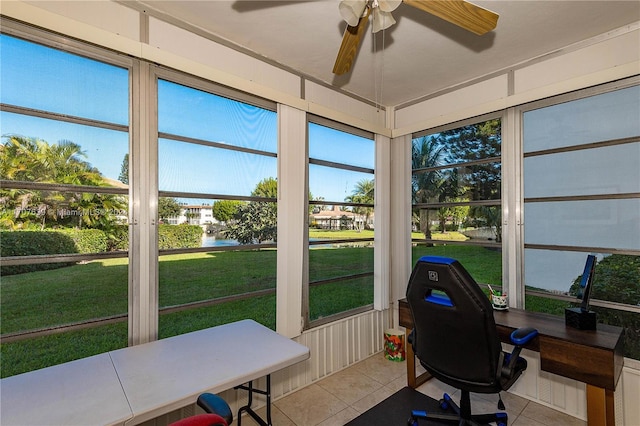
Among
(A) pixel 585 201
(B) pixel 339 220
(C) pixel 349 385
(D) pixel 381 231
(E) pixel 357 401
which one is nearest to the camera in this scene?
(A) pixel 585 201

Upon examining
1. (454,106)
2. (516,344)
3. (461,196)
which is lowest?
(516,344)

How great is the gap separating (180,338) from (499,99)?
322cm

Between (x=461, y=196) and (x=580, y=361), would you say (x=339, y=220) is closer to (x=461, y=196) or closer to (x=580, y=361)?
(x=461, y=196)

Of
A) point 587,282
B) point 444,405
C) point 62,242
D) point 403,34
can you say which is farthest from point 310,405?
point 403,34

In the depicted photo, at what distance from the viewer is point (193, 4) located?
1.97 meters

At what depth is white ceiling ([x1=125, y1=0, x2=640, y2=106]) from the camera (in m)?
1.99

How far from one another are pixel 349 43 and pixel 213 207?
1.50m

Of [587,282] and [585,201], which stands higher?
[585,201]

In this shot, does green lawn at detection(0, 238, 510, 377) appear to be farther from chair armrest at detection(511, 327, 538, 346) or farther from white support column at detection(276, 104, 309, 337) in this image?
chair armrest at detection(511, 327, 538, 346)

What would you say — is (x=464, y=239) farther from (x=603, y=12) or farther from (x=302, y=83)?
(x=302, y=83)

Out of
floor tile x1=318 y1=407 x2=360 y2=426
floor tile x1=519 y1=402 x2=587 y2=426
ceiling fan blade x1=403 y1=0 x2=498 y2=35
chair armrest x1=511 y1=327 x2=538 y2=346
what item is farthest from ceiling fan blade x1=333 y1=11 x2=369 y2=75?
floor tile x1=519 y1=402 x2=587 y2=426

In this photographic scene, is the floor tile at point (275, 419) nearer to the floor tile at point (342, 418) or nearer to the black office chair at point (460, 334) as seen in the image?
the floor tile at point (342, 418)

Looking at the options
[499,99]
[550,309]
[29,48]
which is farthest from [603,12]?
[29,48]

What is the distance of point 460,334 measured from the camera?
176cm
